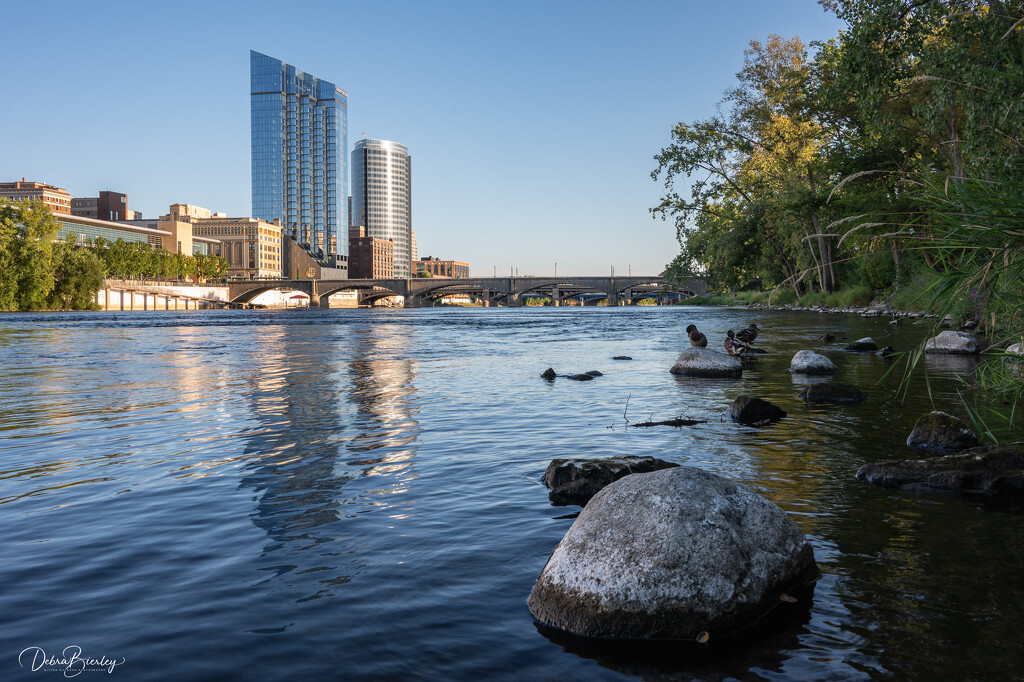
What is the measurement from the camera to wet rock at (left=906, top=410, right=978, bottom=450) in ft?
28.9

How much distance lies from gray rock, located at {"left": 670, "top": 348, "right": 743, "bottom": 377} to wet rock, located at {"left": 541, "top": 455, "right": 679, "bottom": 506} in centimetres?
1124

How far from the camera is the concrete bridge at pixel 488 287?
14175 cm

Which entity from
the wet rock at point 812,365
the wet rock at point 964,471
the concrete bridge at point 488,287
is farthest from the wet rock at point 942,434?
the concrete bridge at point 488,287

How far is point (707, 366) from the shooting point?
59.8ft

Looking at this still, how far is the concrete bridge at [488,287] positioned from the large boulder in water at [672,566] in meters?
132

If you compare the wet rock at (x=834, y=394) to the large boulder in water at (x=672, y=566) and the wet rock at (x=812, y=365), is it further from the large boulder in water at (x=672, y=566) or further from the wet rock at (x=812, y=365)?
the large boulder in water at (x=672, y=566)

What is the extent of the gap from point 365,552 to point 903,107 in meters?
40.0

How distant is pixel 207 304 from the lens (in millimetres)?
154750

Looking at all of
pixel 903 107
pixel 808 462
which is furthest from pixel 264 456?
pixel 903 107

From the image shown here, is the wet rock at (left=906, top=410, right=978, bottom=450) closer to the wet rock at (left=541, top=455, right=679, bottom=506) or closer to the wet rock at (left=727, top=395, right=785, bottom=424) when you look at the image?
the wet rock at (left=727, top=395, right=785, bottom=424)

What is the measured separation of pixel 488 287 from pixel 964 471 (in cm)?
14796

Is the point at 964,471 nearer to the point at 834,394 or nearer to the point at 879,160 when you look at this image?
the point at 834,394

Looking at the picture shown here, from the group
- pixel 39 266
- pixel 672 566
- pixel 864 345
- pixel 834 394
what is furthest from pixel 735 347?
pixel 39 266

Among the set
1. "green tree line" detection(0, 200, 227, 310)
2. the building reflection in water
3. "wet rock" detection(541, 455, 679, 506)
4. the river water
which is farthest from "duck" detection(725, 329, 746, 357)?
"green tree line" detection(0, 200, 227, 310)
